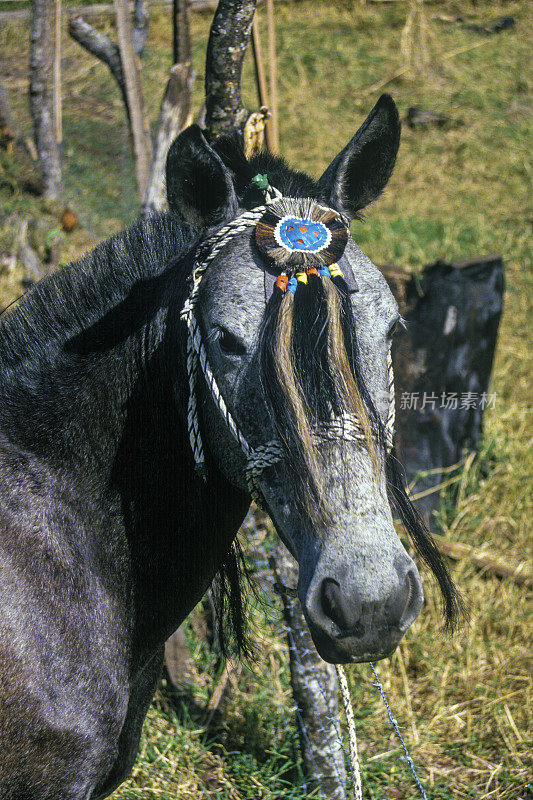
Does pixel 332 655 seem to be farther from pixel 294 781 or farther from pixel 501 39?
pixel 501 39

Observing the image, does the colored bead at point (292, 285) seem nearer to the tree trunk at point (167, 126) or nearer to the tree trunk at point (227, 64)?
the tree trunk at point (227, 64)

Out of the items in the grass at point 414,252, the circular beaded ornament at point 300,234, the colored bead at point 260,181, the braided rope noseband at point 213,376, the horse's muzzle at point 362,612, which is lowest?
the grass at point 414,252

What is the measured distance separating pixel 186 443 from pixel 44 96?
16.0 feet

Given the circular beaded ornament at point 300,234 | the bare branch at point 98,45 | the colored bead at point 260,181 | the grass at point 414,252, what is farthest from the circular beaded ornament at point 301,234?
the bare branch at point 98,45

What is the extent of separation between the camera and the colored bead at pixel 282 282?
179 centimetres

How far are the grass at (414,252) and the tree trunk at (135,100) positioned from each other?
1.70 feet

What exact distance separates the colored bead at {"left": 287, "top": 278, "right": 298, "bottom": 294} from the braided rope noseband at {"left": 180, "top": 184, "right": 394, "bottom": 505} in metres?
0.24

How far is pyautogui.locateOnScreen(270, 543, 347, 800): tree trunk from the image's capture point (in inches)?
123

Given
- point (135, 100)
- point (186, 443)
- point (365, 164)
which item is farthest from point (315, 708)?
point (135, 100)

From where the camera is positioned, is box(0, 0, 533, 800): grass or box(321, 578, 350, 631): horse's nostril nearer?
box(321, 578, 350, 631): horse's nostril

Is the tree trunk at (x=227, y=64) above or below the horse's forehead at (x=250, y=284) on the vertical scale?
above

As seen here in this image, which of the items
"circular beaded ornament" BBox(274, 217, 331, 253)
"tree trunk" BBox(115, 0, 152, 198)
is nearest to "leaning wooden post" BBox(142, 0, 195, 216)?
"tree trunk" BBox(115, 0, 152, 198)

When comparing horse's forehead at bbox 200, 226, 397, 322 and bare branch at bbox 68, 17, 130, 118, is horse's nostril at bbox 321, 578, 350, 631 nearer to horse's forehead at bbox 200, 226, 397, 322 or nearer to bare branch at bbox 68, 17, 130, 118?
horse's forehead at bbox 200, 226, 397, 322

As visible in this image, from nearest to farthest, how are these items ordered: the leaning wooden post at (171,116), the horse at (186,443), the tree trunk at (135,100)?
the horse at (186,443) < the leaning wooden post at (171,116) < the tree trunk at (135,100)
